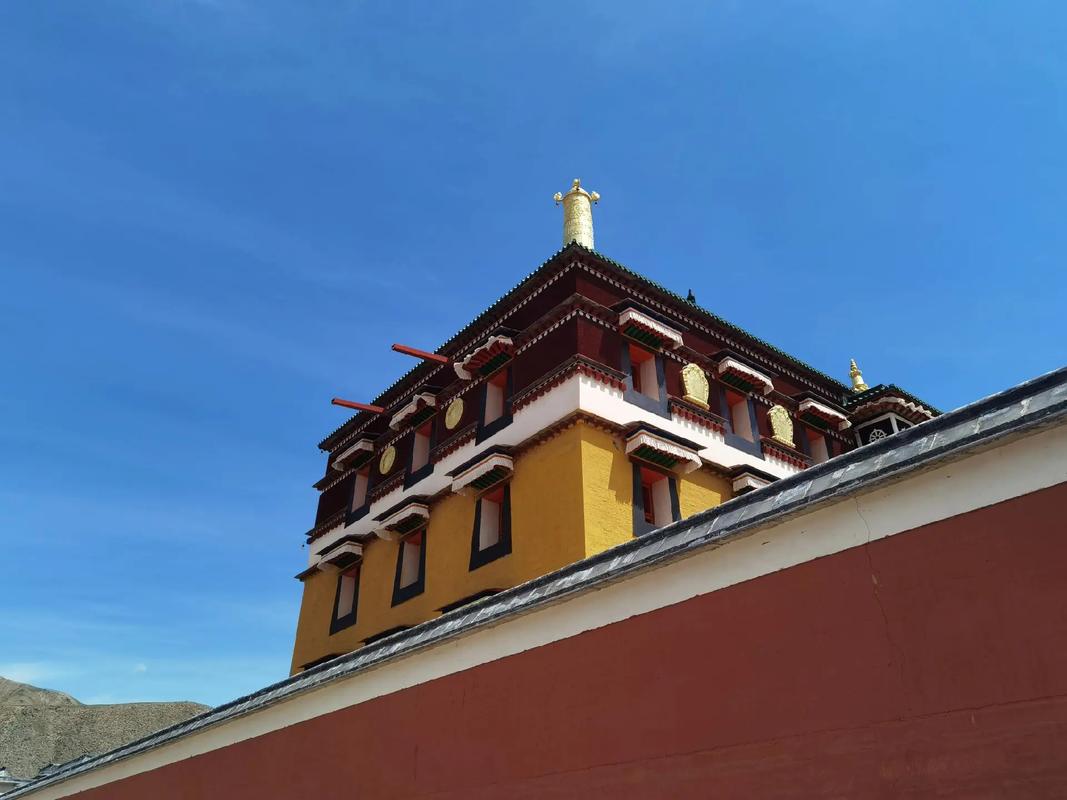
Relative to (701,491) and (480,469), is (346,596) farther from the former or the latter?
(701,491)

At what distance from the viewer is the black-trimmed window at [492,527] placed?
1389 centimetres

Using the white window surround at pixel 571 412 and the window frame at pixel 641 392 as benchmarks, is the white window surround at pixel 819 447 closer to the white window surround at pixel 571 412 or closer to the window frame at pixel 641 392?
the white window surround at pixel 571 412

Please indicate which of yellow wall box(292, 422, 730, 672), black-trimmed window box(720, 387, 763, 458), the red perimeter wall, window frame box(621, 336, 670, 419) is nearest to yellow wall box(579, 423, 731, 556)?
yellow wall box(292, 422, 730, 672)

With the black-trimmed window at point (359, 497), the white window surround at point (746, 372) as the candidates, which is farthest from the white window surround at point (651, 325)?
the black-trimmed window at point (359, 497)

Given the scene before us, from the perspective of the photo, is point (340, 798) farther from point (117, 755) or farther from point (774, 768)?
point (117, 755)

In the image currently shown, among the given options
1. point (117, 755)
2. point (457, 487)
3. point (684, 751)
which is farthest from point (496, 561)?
point (684, 751)

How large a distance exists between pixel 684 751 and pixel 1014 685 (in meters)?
1.65

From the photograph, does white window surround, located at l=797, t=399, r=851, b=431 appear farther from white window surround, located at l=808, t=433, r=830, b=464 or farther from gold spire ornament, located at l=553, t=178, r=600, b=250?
gold spire ornament, located at l=553, t=178, r=600, b=250

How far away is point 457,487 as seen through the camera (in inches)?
585

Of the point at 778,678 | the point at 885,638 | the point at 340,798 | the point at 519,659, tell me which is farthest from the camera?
the point at 340,798

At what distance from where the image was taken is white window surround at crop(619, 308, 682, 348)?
14.5 metres

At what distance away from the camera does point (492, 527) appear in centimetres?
1456

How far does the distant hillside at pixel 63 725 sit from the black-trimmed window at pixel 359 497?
1894 centimetres

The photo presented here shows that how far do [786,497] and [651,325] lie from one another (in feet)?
34.7
